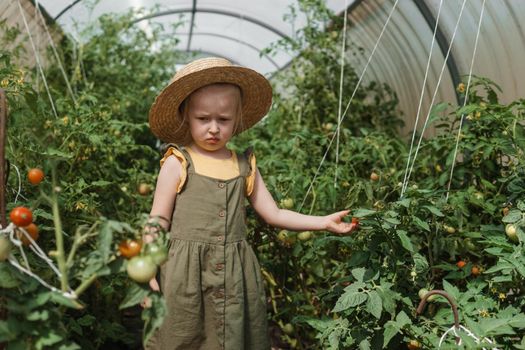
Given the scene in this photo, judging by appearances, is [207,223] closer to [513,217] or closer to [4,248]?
[4,248]

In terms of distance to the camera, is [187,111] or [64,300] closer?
[64,300]

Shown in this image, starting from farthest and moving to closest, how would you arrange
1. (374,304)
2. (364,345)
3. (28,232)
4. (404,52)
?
(404,52), (364,345), (374,304), (28,232)

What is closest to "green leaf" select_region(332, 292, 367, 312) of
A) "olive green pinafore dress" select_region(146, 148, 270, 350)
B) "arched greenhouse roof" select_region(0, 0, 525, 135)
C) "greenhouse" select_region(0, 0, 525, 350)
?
"greenhouse" select_region(0, 0, 525, 350)

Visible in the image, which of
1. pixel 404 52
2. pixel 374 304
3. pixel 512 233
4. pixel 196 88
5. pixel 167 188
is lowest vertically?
pixel 374 304

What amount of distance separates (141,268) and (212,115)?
2.73 ft

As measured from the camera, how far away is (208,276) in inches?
74.5

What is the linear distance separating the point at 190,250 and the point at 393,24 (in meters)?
3.49

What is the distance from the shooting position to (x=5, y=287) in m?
1.25

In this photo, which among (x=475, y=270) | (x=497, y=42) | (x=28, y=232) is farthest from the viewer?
(x=497, y=42)

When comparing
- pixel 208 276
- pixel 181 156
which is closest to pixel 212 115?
pixel 181 156

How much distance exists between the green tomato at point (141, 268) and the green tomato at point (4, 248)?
26 cm

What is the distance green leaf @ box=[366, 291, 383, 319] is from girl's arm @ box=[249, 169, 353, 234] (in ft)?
0.83

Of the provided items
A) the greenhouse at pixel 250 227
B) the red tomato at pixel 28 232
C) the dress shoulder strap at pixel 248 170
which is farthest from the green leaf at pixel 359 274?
the red tomato at pixel 28 232

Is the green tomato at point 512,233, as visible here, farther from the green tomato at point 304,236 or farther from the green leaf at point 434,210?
the green tomato at point 304,236
